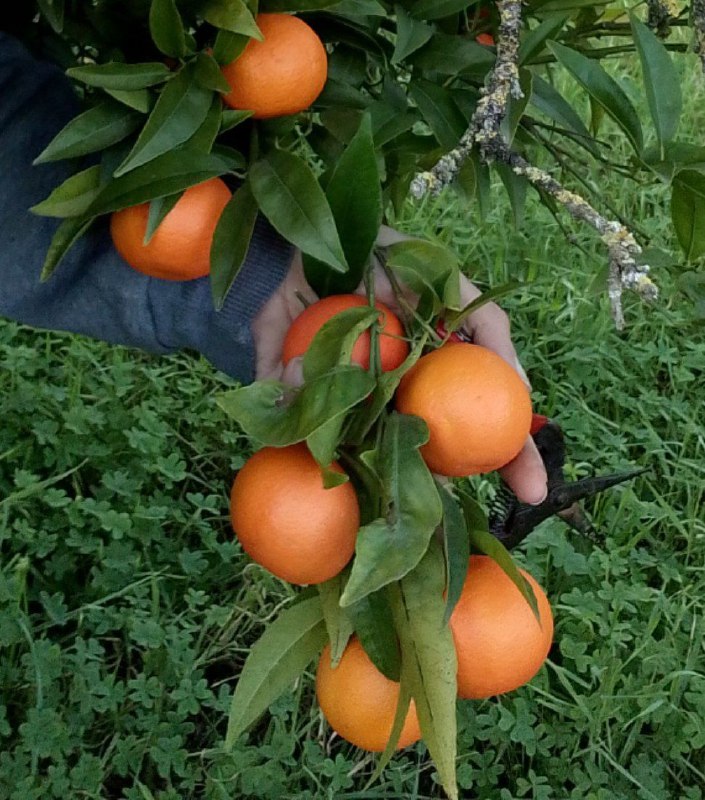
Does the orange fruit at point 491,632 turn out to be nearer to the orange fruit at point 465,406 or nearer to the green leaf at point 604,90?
the orange fruit at point 465,406

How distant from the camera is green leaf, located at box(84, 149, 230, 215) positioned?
719 millimetres

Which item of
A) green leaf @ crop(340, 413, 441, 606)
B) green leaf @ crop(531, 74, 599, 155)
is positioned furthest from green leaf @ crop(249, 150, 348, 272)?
green leaf @ crop(531, 74, 599, 155)

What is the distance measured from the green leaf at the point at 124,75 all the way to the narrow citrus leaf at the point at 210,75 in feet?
0.11

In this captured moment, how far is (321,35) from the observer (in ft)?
2.93

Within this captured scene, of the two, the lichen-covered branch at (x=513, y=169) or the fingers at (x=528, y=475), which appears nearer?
→ the lichen-covered branch at (x=513, y=169)

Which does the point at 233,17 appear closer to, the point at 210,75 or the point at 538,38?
the point at 210,75

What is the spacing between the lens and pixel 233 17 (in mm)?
673

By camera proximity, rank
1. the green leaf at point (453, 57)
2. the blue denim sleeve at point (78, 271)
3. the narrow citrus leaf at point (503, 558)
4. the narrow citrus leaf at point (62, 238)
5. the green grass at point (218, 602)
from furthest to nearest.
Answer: the green grass at point (218, 602) < the blue denim sleeve at point (78, 271) < the green leaf at point (453, 57) < the narrow citrus leaf at point (62, 238) < the narrow citrus leaf at point (503, 558)

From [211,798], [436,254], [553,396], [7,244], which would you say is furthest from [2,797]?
[553,396]

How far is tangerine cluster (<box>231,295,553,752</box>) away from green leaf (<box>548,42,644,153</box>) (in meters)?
0.22

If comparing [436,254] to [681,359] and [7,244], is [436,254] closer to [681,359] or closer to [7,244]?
[7,244]

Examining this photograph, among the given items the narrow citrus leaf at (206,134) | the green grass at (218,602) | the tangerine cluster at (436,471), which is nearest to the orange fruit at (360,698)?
the tangerine cluster at (436,471)

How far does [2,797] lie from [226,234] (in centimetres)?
93

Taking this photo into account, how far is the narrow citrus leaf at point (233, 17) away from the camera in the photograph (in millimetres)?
662
